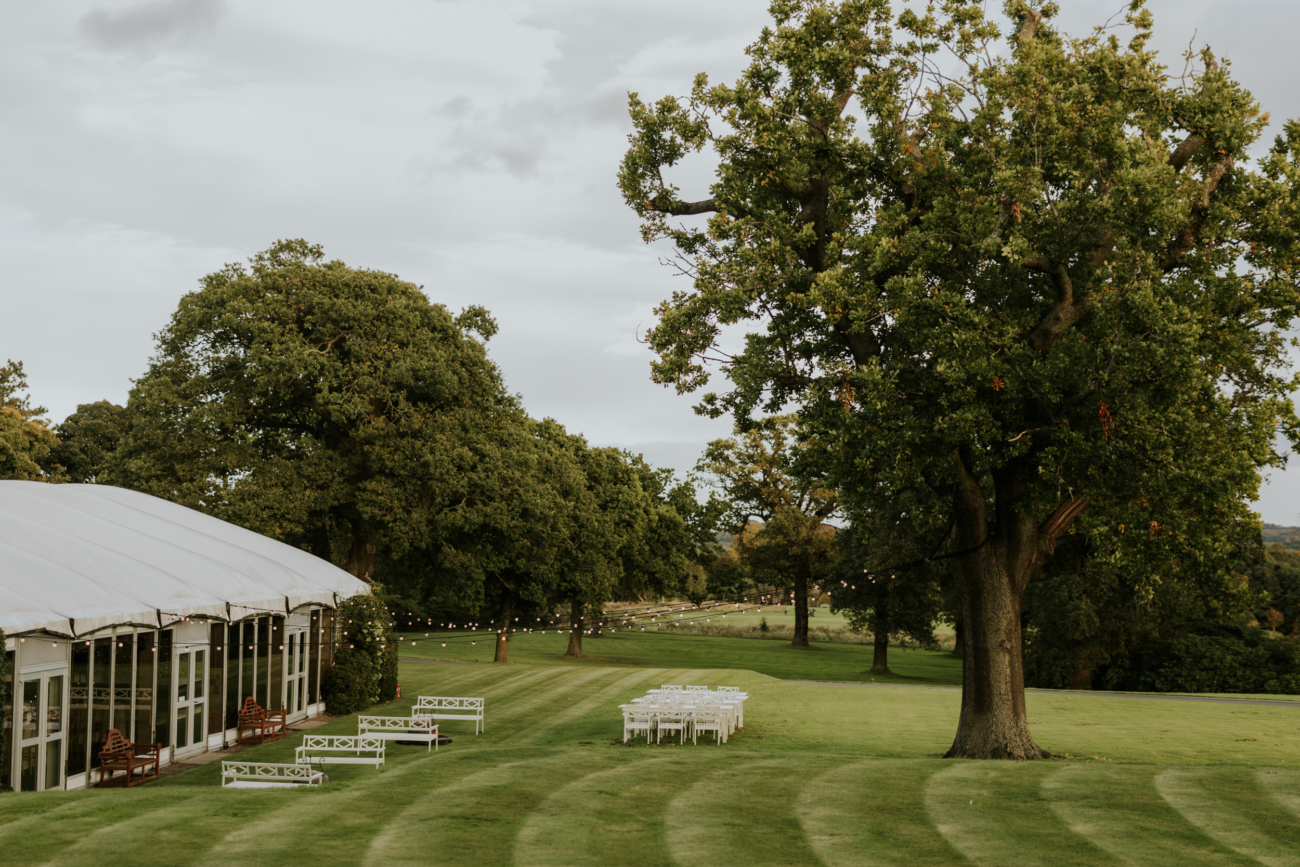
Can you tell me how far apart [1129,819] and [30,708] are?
46.4 feet

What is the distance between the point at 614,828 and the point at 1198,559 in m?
10.3

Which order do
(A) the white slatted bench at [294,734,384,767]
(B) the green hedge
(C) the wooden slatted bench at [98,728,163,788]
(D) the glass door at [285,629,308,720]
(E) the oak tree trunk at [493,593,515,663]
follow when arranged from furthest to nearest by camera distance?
1. (E) the oak tree trunk at [493,593,515,663]
2. (B) the green hedge
3. (D) the glass door at [285,629,308,720]
4. (C) the wooden slatted bench at [98,728,163,788]
5. (A) the white slatted bench at [294,734,384,767]

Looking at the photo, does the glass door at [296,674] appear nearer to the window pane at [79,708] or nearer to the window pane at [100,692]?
the window pane at [100,692]

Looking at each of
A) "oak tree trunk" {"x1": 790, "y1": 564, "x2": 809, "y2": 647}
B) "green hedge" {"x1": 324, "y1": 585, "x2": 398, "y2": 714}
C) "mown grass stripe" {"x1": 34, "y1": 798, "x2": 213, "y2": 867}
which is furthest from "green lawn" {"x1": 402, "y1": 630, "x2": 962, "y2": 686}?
"mown grass stripe" {"x1": 34, "y1": 798, "x2": 213, "y2": 867}

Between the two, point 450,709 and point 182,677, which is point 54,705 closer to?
point 182,677

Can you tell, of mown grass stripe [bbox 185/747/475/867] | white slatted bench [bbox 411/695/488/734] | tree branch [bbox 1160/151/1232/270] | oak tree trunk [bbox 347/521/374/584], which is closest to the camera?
mown grass stripe [bbox 185/747/475/867]

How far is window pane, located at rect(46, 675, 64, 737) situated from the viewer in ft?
48.7

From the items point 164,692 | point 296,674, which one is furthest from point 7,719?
point 296,674

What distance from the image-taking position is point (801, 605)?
56594mm

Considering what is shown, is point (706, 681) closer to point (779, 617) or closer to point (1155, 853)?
point (1155, 853)

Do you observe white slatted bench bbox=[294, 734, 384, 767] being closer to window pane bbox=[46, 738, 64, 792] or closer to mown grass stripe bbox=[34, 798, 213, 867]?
window pane bbox=[46, 738, 64, 792]

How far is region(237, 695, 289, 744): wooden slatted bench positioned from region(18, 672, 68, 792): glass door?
582cm

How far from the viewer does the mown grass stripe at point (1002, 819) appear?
9.27 meters

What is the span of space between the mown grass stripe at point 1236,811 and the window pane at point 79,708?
48.9 feet
